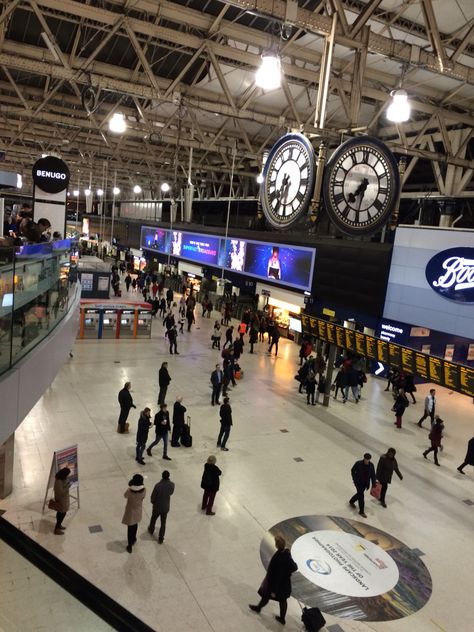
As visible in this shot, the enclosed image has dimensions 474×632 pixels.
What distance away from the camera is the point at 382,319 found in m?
17.8

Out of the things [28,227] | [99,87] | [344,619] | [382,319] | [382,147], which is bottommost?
[344,619]

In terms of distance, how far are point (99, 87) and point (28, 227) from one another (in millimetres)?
7634

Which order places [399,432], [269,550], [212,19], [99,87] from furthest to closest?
1. [99,87]
2. [399,432]
3. [212,19]
4. [269,550]

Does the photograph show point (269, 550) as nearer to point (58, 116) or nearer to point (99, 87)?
point (99, 87)

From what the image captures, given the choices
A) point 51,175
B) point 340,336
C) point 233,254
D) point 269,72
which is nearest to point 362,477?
point 340,336

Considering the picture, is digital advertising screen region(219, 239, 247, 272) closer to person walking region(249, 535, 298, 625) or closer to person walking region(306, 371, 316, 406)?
person walking region(306, 371, 316, 406)

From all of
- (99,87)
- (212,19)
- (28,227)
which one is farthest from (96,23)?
(28,227)

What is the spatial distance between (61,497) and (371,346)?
27.6ft

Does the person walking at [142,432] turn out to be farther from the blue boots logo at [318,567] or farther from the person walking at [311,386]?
the person walking at [311,386]

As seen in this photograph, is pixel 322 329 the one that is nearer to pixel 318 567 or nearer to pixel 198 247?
pixel 318 567

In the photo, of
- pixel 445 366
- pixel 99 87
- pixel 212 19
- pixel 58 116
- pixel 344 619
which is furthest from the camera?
pixel 58 116

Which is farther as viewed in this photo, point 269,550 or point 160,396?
point 160,396

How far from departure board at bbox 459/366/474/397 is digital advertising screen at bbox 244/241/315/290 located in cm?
1158

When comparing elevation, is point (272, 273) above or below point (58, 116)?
below
